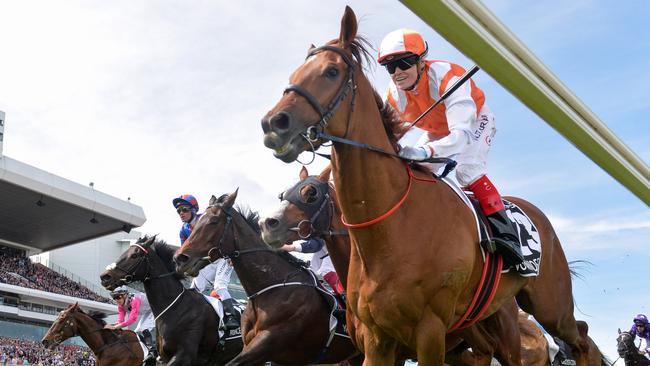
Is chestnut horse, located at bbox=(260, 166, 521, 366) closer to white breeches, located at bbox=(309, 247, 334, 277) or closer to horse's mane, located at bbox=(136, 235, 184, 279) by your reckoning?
white breeches, located at bbox=(309, 247, 334, 277)

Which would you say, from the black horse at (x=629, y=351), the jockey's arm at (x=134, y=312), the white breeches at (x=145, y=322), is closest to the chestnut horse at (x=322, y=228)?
the white breeches at (x=145, y=322)

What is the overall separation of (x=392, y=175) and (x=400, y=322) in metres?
0.82

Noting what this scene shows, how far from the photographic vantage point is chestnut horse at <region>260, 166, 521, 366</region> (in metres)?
5.77

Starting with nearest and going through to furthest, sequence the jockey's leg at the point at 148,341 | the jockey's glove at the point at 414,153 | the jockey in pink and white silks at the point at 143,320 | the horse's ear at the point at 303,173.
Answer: the jockey's glove at the point at 414,153
the horse's ear at the point at 303,173
the jockey's leg at the point at 148,341
the jockey in pink and white silks at the point at 143,320

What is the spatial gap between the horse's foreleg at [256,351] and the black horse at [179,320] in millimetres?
2195

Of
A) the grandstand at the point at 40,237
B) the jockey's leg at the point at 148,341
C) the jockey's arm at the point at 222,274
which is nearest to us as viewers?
the jockey's arm at the point at 222,274

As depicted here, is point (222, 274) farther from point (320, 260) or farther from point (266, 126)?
point (266, 126)

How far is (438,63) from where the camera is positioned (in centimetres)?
462

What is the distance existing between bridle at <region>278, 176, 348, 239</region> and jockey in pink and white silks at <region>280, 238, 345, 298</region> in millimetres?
626

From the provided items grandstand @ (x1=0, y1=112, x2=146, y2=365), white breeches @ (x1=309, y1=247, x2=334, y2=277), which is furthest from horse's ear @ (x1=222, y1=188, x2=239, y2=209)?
grandstand @ (x1=0, y1=112, x2=146, y2=365)

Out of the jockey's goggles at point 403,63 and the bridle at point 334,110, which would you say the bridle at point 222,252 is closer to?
the jockey's goggles at point 403,63

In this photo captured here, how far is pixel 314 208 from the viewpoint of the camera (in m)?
6.70

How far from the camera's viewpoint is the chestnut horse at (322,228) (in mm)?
5773

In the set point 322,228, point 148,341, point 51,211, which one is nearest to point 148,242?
point 148,341
